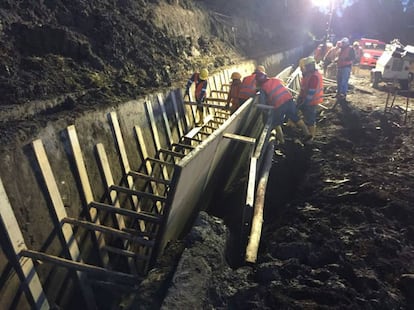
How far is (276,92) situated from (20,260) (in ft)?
19.5

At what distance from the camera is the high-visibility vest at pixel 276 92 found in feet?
24.7

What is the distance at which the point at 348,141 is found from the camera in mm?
7879

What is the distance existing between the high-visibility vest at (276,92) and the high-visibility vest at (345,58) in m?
5.33

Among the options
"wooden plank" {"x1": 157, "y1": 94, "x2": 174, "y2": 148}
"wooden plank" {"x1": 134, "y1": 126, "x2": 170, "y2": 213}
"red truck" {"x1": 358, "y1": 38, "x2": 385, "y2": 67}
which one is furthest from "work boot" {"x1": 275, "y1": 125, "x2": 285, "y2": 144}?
"red truck" {"x1": 358, "y1": 38, "x2": 385, "y2": 67}

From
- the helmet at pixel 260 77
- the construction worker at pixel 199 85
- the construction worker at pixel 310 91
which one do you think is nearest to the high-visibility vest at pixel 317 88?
the construction worker at pixel 310 91

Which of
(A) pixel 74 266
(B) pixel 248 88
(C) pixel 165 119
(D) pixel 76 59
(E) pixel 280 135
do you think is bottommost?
(E) pixel 280 135

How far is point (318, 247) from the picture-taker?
3977mm

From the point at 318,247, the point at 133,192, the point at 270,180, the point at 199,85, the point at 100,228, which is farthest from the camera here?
the point at 199,85

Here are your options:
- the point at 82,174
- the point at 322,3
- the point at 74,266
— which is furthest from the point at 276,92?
the point at 322,3

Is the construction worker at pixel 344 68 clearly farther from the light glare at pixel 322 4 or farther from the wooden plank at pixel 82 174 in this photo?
the light glare at pixel 322 4

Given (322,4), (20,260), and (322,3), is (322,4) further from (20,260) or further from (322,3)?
(20,260)

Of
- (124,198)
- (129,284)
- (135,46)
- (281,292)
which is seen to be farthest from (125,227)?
(135,46)

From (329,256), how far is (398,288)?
729 mm

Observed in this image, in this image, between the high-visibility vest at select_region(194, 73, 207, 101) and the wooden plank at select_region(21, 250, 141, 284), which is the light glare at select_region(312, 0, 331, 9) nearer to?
the high-visibility vest at select_region(194, 73, 207, 101)
